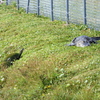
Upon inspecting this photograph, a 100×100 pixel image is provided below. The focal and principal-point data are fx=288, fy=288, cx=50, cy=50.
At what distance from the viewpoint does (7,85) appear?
28.1 feet

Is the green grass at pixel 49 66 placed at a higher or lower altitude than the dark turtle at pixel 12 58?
higher

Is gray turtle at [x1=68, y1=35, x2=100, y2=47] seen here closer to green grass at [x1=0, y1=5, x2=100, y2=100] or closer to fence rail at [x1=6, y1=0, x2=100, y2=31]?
green grass at [x1=0, y1=5, x2=100, y2=100]

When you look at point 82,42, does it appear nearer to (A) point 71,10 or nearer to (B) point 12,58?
(B) point 12,58

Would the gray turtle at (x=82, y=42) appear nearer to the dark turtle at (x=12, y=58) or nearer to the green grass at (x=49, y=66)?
the green grass at (x=49, y=66)

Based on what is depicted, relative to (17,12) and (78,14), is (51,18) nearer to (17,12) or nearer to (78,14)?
(78,14)

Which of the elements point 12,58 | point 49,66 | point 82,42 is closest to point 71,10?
point 82,42

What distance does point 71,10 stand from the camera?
1638 centimetres

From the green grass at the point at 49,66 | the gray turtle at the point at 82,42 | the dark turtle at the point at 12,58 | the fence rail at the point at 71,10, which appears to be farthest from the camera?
the fence rail at the point at 71,10

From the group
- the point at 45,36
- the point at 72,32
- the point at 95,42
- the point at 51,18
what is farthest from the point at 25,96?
the point at 51,18

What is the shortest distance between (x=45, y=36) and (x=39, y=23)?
2.99 m

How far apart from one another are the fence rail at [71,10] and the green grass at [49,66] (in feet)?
1.84

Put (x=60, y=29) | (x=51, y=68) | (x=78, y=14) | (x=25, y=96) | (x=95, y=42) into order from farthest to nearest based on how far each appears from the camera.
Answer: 1. (x=78, y=14)
2. (x=60, y=29)
3. (x=95, y=42)
4. (x=51, y=68)
5. (x=25, y=96)

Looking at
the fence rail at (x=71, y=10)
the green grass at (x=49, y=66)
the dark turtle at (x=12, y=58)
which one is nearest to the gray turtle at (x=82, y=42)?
the green grass at (x=49, y=66)

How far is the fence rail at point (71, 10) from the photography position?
49.0 feet
